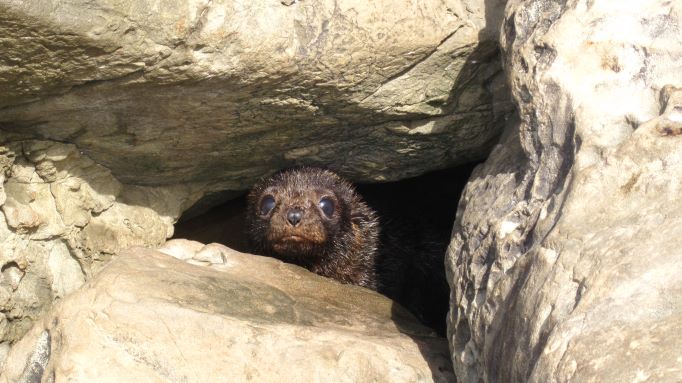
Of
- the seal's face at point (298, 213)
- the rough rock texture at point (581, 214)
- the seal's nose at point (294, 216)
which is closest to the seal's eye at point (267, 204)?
the seal's face at point (298, 213)

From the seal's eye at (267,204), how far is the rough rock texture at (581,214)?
7.82 ft

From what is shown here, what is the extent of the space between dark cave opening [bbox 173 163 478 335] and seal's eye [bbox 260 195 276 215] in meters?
0.49

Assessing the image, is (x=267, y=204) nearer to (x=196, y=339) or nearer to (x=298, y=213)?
(x=298, y=213)

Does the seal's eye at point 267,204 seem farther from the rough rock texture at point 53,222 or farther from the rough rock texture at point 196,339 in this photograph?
the rough rock texture at point 196,339

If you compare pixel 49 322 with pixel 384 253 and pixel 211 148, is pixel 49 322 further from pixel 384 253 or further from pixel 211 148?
pixel 384 253

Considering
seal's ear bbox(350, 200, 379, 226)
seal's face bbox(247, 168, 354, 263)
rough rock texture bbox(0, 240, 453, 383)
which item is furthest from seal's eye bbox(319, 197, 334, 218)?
rough rock texture bbox(0, 240, 453, 383)

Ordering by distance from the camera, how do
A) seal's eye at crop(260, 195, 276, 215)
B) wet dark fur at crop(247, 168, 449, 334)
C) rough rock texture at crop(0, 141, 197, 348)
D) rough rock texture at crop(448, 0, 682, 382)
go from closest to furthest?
rough rock texture at crop(448, 0, 682, 382)
rough rock texture at crop(0, 141, 197, 348)
wet dark fur at crop(247, 168, 449, 334)
seal's eye at crop(260, 195, 276, 215)

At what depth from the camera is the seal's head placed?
6.16 metres

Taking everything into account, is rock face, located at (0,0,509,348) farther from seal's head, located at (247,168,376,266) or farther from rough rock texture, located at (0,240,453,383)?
rough rock texture, located at (0,240,453,383)

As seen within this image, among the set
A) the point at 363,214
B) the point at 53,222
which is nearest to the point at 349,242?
the point at 363,214

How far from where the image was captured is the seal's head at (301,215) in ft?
20.2

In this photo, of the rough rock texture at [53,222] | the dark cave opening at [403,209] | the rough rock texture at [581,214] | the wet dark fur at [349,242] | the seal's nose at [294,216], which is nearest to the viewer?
the rough rock texture at [581,214]

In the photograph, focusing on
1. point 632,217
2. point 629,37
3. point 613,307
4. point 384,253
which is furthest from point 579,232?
point 384,253

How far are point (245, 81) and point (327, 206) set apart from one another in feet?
7.34
